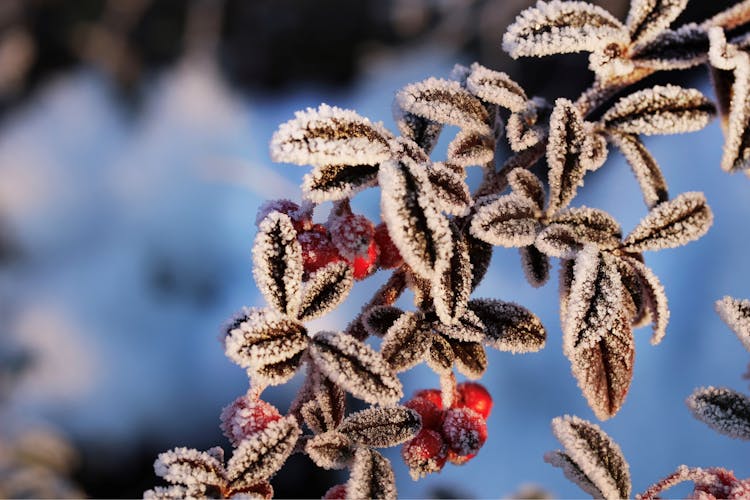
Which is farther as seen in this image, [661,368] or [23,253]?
[23,253]

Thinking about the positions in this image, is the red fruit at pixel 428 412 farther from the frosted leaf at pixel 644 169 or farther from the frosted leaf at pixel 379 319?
the frosted leaf at pixel 644 169

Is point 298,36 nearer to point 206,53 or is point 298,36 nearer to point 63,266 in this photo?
point 206,53

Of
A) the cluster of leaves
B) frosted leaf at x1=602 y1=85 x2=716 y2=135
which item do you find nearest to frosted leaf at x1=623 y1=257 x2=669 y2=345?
the cluster of leaves

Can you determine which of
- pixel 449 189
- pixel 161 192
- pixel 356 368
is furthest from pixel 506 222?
pixel 161 192

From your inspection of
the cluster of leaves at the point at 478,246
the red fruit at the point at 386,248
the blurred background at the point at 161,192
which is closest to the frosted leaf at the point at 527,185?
the cluster of leaves at the point at 478,246

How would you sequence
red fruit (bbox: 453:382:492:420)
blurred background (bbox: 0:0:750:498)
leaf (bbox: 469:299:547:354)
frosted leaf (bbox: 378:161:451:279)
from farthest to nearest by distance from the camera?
1. blurred background (bbox: 0:0:750:498)
2. red fruit (bbox: 453:382:492:420)
3. leaf (bbox: 469:299:547:354)
4. frosted leaf (bbox: 378:161:451:279)

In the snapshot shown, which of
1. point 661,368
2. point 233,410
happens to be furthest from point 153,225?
point 233,410

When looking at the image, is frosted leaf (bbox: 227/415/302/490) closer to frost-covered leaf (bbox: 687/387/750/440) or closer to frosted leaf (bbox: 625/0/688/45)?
frost-covered leaf (bbox: 687/387/750/440)

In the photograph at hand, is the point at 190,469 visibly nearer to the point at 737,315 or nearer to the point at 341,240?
the point at 341,240
